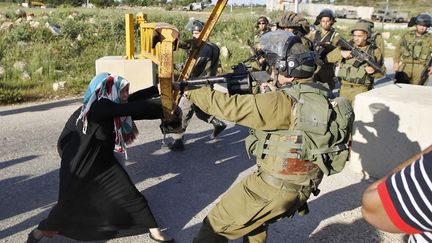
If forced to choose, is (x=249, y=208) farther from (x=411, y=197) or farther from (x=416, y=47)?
(x=416, y=47)

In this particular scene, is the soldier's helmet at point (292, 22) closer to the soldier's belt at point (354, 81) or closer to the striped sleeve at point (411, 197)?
the soldier's belt at point (354, 81)

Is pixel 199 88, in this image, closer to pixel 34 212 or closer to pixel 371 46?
pixel 34 212

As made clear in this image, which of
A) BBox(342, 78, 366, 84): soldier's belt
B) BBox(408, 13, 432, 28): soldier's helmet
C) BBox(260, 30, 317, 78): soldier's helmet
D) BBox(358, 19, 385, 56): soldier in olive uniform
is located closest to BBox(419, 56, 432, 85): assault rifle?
BBox(408, 13, 432, 28): soldier's helmet

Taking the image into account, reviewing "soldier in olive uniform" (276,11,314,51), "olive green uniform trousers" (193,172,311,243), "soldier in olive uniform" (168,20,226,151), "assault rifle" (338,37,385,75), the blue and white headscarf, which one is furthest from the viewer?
"soldier in olive uniform" (276,11,314,51)

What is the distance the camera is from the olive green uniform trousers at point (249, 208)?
8.07 ft

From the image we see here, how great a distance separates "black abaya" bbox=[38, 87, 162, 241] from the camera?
3.01 m

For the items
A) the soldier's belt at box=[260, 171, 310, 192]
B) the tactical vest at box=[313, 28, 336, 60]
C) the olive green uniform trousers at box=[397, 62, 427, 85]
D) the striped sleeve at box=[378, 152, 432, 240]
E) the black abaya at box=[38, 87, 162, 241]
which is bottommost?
the black abaya at box=[38, 87, 162, 241]

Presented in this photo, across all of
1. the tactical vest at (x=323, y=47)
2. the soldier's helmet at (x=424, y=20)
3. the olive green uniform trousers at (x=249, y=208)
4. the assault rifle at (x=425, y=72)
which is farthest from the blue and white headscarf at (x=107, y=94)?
the assault rifle at (x=425, y=72)

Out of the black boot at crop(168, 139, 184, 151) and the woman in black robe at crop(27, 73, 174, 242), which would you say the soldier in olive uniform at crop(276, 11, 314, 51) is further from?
the woman in black robe at crop(27, 73, 174, 242)

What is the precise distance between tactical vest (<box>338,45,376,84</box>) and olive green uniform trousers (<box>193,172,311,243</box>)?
11.2 ft

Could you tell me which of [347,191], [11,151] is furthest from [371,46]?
[11,151]

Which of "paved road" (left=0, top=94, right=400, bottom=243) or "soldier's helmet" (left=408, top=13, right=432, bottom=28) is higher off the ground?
"soldier's helmet" (left=408, top=13, right=432, bottom=28)

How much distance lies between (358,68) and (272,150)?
11.7 feet

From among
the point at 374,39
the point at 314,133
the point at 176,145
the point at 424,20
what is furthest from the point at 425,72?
the point at 314,133
